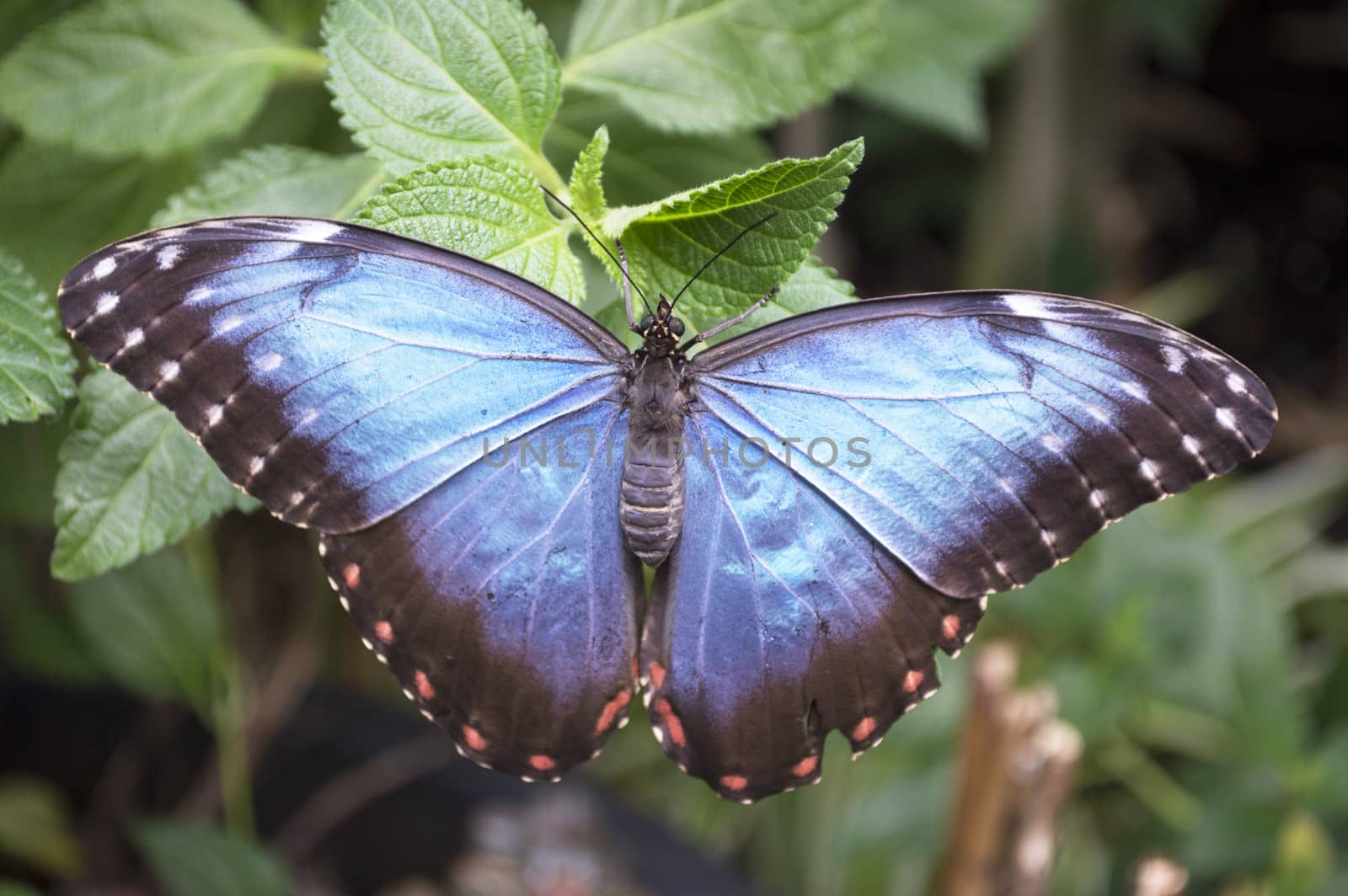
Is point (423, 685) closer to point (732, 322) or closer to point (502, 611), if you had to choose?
point (502, 611)

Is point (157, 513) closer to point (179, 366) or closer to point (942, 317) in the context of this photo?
point (179, 366)

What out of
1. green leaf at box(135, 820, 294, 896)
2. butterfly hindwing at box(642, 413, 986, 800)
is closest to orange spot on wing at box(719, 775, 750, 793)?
butterfly hindwing at box(642, 413, 986, 800)

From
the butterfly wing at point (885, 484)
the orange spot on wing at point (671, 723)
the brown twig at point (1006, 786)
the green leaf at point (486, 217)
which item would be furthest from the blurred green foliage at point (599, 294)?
the orange spot on wing at point (671, 723)

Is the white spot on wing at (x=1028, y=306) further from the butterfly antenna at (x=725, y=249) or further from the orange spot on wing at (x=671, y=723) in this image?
the orange spot on wing at (x=671, y=723)

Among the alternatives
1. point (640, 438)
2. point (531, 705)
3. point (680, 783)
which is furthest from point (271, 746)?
point (640, 438)

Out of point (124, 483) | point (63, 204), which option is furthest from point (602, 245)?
point (63, 204)

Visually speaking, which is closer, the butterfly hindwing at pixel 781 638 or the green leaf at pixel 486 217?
the green leaf at pixel 486 217
